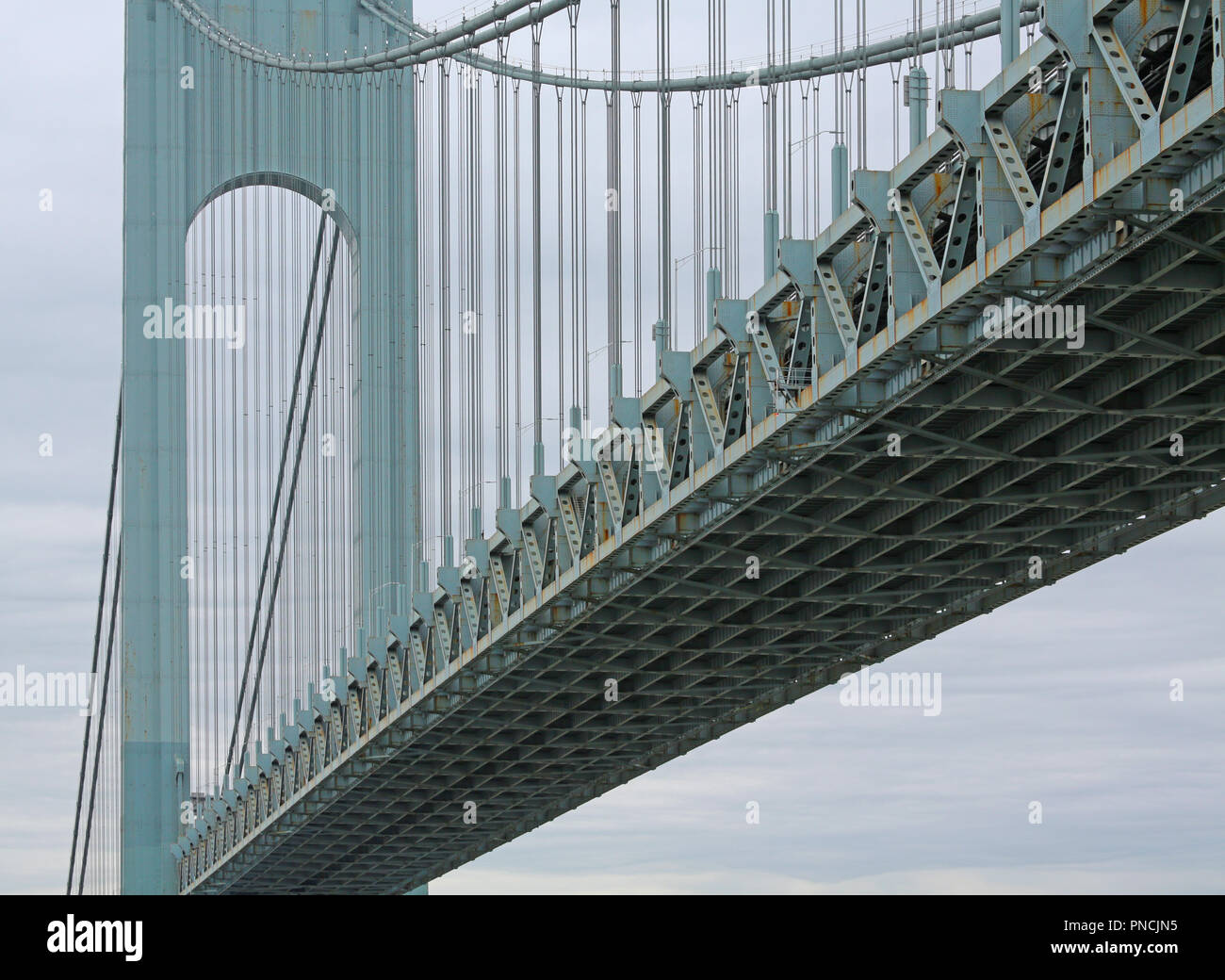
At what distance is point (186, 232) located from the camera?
176 feet

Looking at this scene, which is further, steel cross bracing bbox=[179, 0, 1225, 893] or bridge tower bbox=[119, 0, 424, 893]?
bridge tower bbox=[119, 0, 424, 893]

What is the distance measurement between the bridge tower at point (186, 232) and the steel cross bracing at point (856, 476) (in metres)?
5.77

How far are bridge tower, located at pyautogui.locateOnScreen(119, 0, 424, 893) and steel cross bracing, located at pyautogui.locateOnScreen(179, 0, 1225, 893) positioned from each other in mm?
5768

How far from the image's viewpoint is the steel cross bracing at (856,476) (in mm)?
18781

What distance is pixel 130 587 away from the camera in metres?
53.3

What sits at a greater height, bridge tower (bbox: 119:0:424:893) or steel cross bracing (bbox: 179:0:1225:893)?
bridge tower (bbox: 119:0:424:893)

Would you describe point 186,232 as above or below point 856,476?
above

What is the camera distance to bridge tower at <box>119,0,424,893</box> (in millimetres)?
52875

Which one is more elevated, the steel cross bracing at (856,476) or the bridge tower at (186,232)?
the bridge tower at (186,232)

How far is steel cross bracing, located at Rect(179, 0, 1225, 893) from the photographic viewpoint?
18.8 metres

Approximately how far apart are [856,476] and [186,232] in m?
29.9

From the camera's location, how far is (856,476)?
2700cm

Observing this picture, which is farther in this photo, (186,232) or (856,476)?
(186,232)
